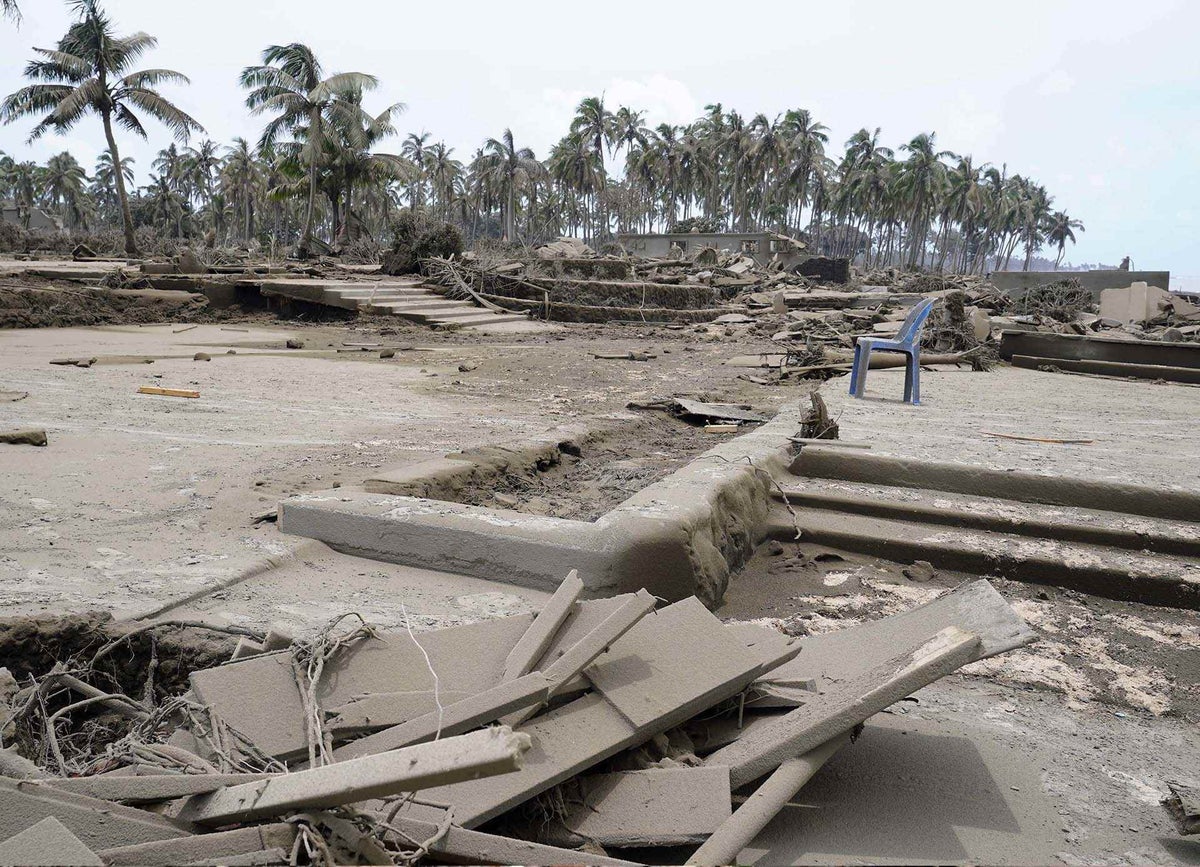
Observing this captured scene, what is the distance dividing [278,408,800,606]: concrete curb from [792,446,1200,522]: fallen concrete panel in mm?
1199

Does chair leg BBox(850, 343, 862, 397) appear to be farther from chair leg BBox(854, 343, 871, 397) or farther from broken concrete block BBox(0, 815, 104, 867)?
broken concrete block BBox(0, 815, 104, 867)

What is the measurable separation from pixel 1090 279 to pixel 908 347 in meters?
24.9

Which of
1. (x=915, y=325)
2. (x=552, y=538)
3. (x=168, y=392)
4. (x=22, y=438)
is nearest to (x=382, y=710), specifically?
(x=552, y=538)

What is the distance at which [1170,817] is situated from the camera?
2291mm

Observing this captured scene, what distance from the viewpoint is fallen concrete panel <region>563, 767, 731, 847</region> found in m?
2.03

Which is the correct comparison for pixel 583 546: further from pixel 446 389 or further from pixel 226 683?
pixel 446 389

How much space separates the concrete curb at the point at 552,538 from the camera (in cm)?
359

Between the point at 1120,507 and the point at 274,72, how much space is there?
32333mm

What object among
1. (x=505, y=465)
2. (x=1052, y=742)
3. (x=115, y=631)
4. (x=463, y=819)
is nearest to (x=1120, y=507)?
(x=1052, y=742)

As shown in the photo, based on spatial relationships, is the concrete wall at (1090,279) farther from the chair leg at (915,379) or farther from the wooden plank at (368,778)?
the wooden plank at (368,778)

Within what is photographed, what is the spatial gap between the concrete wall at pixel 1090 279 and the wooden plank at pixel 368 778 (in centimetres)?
2703

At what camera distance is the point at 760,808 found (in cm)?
205

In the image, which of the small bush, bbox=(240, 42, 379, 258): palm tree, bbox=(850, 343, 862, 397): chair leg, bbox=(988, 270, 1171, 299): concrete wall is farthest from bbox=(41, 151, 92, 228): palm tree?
bbox=(850, 343, 862, 397): chair leg

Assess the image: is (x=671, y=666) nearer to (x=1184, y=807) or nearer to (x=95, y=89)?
(x=1184, y=807)
